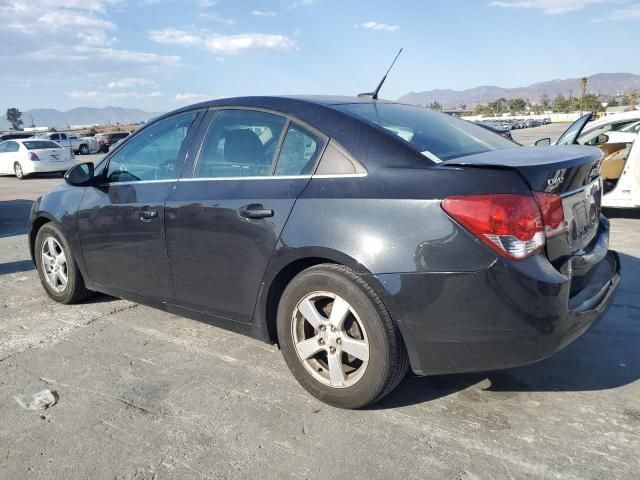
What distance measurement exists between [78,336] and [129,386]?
3.35ft

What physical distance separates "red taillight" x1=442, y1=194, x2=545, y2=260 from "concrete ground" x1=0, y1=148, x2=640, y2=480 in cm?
92

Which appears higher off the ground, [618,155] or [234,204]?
[234,204]

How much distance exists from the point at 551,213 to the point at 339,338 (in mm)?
1175

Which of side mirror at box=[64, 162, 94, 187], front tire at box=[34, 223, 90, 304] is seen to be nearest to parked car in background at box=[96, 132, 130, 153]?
front tire at box=[34, 223, 90, 304]

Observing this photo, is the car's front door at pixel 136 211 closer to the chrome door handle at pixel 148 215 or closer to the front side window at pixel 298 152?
the chrome door handle at pixel 148 215

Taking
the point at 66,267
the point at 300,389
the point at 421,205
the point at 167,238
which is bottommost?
the point at 300,389

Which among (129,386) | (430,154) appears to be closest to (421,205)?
(430,154)

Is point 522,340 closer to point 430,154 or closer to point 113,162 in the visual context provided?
point 430,154

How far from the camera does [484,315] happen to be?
246 cm

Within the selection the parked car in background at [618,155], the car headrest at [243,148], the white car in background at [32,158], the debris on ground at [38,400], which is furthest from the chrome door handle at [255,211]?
the white car in background at [32,158]

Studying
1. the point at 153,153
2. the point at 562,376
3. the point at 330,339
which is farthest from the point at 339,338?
the point at 153,153

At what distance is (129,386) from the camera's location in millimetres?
3264

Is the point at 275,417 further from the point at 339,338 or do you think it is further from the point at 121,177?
the point at 121,177

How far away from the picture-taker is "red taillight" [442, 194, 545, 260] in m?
2.42
